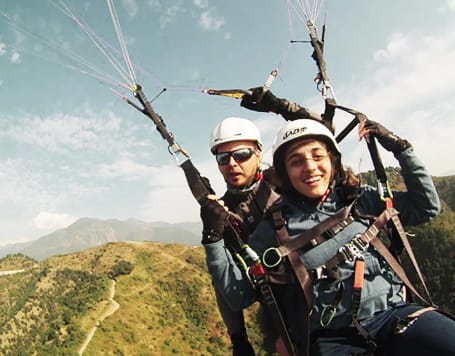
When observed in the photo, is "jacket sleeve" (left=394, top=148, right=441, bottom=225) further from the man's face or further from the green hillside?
the green hillside

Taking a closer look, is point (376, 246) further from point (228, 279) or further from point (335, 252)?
point (228, 279)

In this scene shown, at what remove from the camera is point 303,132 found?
127 inches

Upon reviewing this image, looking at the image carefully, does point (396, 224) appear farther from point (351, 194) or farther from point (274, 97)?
point (274, 97)

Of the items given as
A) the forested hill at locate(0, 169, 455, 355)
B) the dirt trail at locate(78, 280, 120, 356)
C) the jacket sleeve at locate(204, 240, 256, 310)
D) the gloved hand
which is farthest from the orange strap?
the forested hill at locate(0, 169, 455, 355)

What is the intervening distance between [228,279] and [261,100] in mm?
3415

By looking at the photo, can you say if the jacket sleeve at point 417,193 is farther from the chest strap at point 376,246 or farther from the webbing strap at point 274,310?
the webbing strap at point 274,310

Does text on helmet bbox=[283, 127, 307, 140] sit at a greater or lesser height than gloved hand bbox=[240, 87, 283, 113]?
lesser

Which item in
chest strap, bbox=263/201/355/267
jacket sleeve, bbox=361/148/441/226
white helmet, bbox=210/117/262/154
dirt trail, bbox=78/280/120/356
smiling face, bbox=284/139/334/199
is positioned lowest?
dirt trail, bbox=78/280/120/356

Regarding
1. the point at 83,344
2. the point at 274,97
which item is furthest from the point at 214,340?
the point at 274,97

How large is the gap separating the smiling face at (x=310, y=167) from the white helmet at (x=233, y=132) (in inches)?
70.0

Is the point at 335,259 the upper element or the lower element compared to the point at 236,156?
lower

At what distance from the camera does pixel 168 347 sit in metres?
66.4

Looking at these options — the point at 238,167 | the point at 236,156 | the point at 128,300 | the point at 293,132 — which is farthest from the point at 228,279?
the point at 128,300

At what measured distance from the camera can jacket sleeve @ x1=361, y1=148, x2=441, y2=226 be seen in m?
3.05
